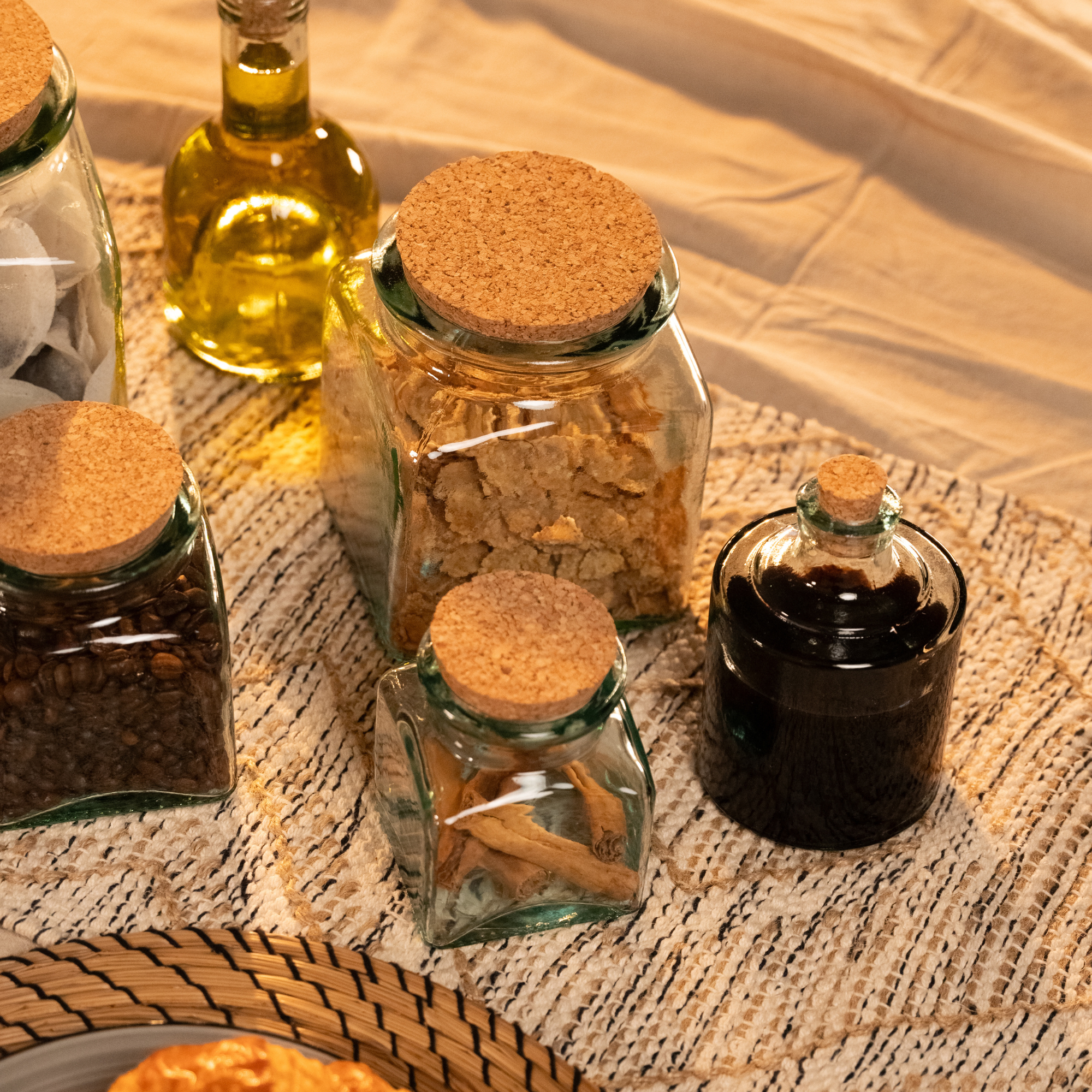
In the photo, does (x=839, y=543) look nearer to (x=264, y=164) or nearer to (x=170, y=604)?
(x=170, y=604)

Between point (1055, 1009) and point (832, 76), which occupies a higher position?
point (832, 76)

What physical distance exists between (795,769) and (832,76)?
2.10 feet

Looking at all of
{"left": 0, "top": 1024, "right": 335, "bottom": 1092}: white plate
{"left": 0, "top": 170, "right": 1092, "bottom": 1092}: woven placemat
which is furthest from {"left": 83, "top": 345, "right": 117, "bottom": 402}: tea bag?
{"left": 0, "top": 1024, "right": 335, "bottom": 1092}: white plate

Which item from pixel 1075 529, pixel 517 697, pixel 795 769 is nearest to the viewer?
pixel 517 697

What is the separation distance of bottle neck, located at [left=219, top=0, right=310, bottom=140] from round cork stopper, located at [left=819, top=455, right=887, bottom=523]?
0.41 meters

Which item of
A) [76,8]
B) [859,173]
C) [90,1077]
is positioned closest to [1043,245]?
[859,173]

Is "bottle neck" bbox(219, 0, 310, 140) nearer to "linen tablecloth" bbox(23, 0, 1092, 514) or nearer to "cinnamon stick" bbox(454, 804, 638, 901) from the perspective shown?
"linen tablecloth" bbox(23, 0, 1092, 514)

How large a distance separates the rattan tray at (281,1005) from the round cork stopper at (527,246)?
11.7 inches

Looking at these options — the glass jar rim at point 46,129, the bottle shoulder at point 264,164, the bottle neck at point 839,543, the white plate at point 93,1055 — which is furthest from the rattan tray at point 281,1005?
the bottle shoulder at point 264,164

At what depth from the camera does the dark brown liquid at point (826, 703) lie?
2.38 ft

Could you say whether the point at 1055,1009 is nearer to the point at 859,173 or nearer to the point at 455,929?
the point at 455,929

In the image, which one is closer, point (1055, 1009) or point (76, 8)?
point (1055, 1009)

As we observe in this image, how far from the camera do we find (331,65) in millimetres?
1228

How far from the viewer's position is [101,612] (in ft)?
2.32
